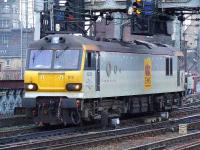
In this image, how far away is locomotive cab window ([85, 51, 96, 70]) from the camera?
18.9 meters

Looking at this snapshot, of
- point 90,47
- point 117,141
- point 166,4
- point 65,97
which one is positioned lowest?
point 117,141

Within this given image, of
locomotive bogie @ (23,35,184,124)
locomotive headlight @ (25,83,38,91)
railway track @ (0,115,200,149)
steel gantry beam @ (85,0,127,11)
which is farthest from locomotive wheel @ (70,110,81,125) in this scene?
steel gantry beam @ (85,0,127,11)

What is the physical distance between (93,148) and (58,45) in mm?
5315

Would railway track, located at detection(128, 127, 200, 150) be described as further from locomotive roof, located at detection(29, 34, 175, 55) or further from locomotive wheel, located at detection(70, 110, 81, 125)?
locomotive roof, located at detection(29, 34, 175, 55)

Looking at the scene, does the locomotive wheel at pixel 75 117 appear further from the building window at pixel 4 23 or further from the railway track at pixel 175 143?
the building window at pixel 4 23

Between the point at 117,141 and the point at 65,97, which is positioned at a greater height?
the point at 65,97

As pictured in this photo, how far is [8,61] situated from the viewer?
249 feet

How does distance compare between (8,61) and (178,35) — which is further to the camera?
(8,61)

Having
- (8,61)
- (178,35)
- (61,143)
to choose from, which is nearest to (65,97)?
(61,143)

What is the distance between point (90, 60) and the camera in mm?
19125

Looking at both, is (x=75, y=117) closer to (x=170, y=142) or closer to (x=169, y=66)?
(x=170, y=142)

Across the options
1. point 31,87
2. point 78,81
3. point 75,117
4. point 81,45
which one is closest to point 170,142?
point 78,81

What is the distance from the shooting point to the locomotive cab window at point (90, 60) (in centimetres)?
1894

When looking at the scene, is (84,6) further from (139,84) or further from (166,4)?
(139,84)
